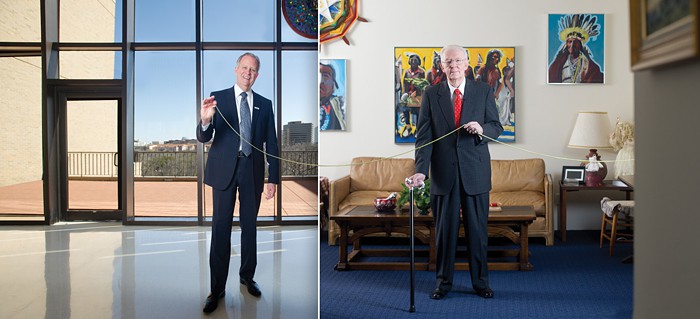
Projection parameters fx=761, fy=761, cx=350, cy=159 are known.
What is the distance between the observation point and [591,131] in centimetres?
488

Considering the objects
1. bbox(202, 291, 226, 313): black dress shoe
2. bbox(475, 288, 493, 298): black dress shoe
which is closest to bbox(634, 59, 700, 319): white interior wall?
bbox(202, 291, 226, 313): black dress shoe

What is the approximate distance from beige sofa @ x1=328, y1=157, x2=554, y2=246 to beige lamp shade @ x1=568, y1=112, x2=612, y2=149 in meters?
0.28

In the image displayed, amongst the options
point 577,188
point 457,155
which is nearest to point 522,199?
point 577,188

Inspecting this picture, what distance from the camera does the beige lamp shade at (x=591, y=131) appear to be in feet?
15.9

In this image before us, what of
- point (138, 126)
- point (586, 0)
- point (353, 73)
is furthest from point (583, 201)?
point (138, 126)

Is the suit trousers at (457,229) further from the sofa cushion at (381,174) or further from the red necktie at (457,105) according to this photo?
the sofa cushion at (381,174)

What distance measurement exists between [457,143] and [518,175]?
1653 millimetres

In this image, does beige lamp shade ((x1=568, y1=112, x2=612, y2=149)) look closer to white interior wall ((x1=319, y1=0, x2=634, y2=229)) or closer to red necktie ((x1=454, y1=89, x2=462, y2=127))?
white interior wall ((x1=319, y1=0, x2=634, y2=229))

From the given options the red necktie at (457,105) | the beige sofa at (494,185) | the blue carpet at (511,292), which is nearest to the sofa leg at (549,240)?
the beige sofa at (494,185)

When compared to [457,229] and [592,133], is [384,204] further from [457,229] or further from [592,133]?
[592,133]

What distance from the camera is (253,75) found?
2.55 meters

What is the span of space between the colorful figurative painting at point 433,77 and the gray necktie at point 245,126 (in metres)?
2.84

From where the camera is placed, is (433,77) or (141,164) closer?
(141,164)

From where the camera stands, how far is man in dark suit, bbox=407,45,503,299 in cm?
345
